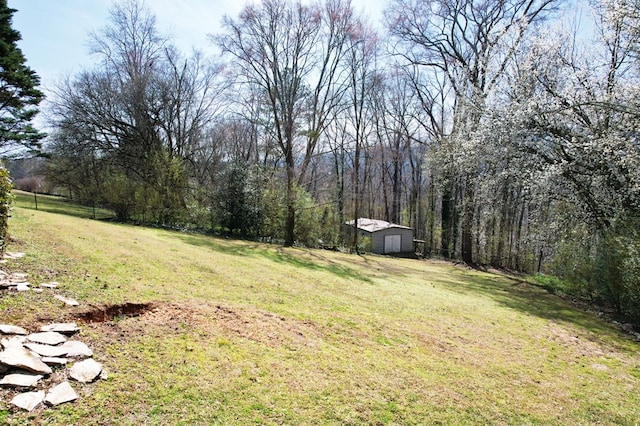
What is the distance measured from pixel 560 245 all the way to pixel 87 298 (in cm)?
1187

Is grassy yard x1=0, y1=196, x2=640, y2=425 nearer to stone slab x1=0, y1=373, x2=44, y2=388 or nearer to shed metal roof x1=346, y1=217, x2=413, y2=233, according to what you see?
stone slab x1=0, y1=373, x2=44, y2=388

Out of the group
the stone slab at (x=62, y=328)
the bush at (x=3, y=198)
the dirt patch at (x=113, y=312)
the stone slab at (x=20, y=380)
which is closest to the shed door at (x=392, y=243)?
the dirt patch at (x=113, y=312)

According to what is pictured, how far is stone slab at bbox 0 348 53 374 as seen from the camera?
2496 mm

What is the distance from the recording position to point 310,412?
2.86 metres

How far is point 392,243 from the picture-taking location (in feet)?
81.0

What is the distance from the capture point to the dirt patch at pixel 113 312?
3.65 metres

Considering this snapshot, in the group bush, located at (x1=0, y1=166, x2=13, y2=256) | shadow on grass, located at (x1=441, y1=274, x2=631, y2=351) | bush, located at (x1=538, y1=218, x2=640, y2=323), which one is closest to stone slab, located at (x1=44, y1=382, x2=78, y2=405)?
bush, located at (x1=0, y1=166, x2=13, y2=256)

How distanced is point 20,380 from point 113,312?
5.14ft

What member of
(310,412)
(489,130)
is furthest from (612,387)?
(489,130)

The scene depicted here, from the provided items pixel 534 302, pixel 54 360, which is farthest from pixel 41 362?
pixel 534 302

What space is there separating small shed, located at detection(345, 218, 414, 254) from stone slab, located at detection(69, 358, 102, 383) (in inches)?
801

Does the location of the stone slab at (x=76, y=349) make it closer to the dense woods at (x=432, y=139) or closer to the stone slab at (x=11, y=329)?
the stone slab at (x=11, y=329)

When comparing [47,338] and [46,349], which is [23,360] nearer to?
[46,349]

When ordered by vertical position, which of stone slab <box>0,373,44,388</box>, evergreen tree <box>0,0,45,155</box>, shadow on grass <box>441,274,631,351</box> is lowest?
shadow on grass <box>441,274,631,351</box>
